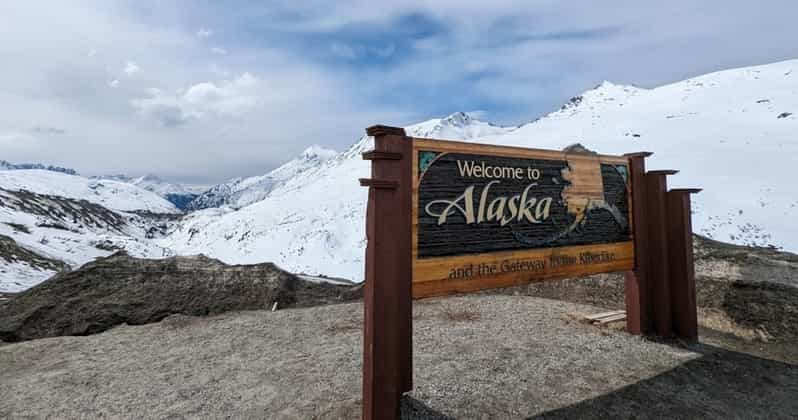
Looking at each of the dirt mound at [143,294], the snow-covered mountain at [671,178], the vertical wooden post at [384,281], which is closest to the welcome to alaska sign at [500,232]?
the vertical wooden post at [384,281]

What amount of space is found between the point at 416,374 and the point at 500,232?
2.04 metres

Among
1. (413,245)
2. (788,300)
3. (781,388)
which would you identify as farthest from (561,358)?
(788,300)

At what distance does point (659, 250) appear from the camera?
5.96 m

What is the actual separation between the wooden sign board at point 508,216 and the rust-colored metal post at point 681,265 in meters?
0.94

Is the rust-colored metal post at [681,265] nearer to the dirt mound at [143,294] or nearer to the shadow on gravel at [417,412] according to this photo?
the shadow on gravel at [417,412]

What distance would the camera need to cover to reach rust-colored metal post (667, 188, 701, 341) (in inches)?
235

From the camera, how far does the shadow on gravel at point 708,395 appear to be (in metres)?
3.91

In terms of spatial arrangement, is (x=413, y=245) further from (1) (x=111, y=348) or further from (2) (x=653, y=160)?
(2) (x=653, y=160)

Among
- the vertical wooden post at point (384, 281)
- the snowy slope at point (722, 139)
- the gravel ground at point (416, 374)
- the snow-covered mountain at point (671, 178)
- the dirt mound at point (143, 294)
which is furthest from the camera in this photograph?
the snow-covered mountain at point (671, 178)

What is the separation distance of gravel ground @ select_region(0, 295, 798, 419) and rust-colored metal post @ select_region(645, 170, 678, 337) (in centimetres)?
50

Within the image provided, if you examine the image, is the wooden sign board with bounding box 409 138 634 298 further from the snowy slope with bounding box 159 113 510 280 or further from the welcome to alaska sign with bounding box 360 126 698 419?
the snowy slope with bounding box 159 113 510 280

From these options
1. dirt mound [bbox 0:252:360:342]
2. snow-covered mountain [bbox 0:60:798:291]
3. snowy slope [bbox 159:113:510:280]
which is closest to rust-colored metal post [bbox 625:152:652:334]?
dirt mound [bbox 0:252:360:342]

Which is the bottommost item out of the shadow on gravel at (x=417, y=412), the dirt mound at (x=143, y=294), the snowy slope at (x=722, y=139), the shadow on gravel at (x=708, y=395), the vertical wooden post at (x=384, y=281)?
the shadow on gravel at (x=708, y=395)

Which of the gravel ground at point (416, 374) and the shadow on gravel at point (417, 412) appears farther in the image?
the gravel ground at point (416, 374)
